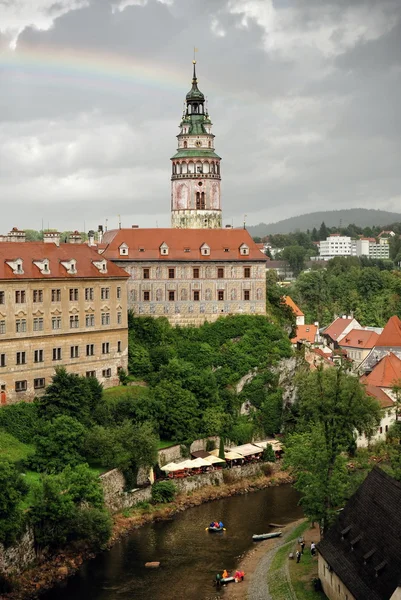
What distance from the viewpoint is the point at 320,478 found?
51.7 m

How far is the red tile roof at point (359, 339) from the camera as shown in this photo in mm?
105938

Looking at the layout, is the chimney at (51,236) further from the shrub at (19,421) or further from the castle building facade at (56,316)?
the shrub at (19,421)

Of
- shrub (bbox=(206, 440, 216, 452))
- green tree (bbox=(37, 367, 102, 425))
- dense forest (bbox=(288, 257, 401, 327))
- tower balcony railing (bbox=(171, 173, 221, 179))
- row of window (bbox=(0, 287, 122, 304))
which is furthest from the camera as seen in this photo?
dense forest (bbox=(288, 257, 401, 327))

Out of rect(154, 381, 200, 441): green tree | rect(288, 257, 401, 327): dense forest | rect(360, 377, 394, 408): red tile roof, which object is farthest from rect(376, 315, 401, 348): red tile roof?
rect(154, 381, 200, 441): green tree

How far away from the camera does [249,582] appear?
1913 inches

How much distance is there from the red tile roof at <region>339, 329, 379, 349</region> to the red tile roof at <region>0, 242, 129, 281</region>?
43437 mm

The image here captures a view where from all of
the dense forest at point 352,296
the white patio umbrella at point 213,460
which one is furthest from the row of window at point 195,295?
the dense forest at point 352,296

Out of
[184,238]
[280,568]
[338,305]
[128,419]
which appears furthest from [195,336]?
[338,305]

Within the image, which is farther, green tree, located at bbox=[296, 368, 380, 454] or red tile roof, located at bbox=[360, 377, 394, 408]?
red tile roof, located at bbox=[360, 377, 394, 408]

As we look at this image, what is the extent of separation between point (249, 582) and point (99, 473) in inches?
543

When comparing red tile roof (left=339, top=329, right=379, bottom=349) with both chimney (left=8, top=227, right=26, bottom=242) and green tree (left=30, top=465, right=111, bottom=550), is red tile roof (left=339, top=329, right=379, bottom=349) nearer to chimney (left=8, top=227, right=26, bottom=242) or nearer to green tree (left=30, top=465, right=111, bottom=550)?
chimney (left=8, top=227, right=26, bottom=242)

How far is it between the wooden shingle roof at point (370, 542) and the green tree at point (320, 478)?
5.70 meters

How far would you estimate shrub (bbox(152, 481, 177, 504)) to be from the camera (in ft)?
200

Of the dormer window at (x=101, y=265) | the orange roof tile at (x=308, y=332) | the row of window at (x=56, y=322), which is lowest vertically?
the orange roof tile at (x=308, y=332)
